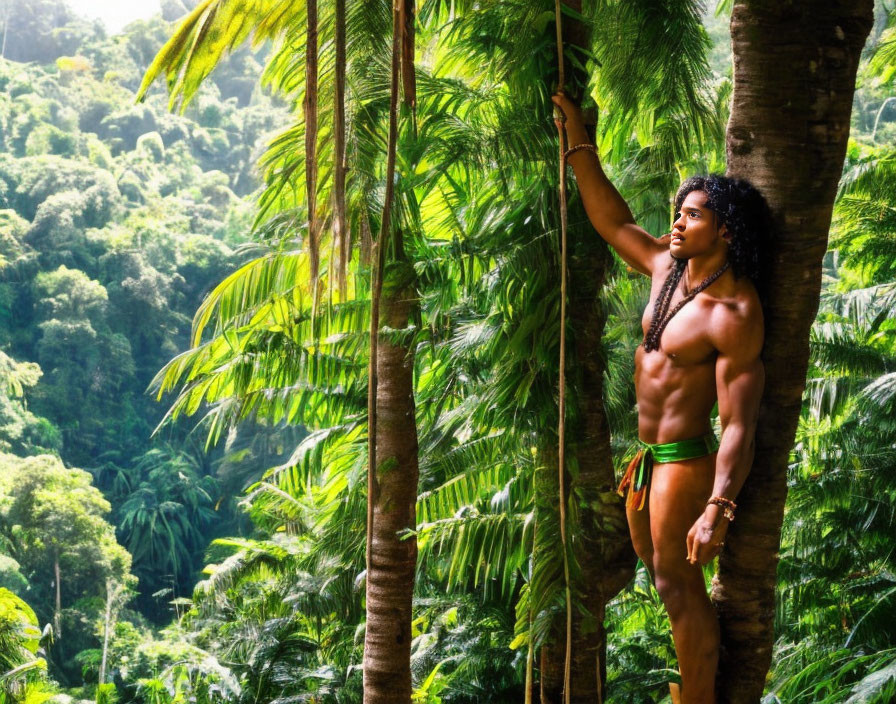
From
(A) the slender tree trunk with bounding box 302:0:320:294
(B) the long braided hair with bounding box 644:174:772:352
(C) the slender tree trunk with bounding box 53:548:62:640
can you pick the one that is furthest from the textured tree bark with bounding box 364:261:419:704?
(C) the slender tree trunk with bounding box 53:548:62:640

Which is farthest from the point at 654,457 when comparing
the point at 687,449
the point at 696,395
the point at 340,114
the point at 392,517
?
the point at 392,517

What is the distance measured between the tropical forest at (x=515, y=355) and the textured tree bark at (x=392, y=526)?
0.01 metres

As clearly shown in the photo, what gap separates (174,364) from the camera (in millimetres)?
6285

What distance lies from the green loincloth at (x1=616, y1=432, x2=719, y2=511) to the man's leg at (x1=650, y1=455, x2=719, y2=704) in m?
0.02

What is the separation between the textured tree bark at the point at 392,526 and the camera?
4.10 meters

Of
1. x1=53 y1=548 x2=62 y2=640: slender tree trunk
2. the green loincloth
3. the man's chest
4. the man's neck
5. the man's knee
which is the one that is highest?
the man's neck

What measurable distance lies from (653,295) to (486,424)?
74 cm

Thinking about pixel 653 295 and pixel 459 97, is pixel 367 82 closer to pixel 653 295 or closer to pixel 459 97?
pixel 459 97

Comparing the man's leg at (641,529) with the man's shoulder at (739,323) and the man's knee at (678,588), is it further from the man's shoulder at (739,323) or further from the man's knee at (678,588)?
the man's shoulder at (739,323)

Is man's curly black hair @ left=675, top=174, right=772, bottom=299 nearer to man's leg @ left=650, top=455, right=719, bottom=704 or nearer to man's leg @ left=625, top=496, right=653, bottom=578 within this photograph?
man's leg @ left=650, top=455, right=719, bottom=704

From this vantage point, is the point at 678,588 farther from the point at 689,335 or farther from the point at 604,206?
the point at 604,206

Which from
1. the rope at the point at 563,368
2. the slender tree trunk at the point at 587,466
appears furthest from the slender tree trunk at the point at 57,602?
the rope at the point at 563,368

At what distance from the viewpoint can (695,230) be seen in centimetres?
272

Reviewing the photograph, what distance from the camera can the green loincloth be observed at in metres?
2.80
